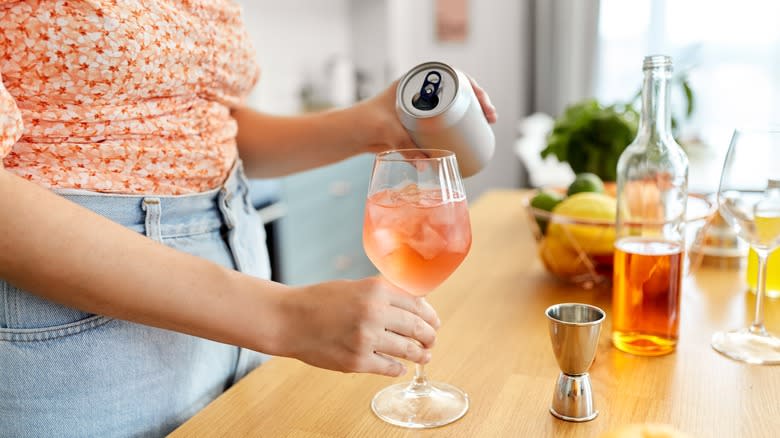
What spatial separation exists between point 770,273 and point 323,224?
7.45 ft

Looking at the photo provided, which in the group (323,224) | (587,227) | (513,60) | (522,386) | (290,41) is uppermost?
(290,41)

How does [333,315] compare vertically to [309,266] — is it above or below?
above

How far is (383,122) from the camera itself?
3.15 ft

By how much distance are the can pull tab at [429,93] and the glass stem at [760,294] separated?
0.43 m

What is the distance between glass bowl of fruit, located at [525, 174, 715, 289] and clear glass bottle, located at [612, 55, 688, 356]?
10 centimetres

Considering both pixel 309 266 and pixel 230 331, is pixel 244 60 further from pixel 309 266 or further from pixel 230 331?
pixel 309 266

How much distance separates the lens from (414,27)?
180 inches

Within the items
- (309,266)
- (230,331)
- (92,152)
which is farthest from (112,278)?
(309,266)

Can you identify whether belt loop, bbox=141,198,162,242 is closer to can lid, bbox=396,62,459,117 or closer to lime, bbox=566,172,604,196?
can lid, bbox=396,62,459,117

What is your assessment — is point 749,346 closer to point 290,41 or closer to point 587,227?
point 587,227

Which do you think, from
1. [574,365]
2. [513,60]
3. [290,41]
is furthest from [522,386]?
[513,60]

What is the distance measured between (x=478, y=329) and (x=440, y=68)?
1.15ft

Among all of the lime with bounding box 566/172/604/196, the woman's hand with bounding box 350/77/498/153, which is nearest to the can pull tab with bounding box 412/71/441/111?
the woman's hand with bounding box 350/77/498/153

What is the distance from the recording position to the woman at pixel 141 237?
63cm
